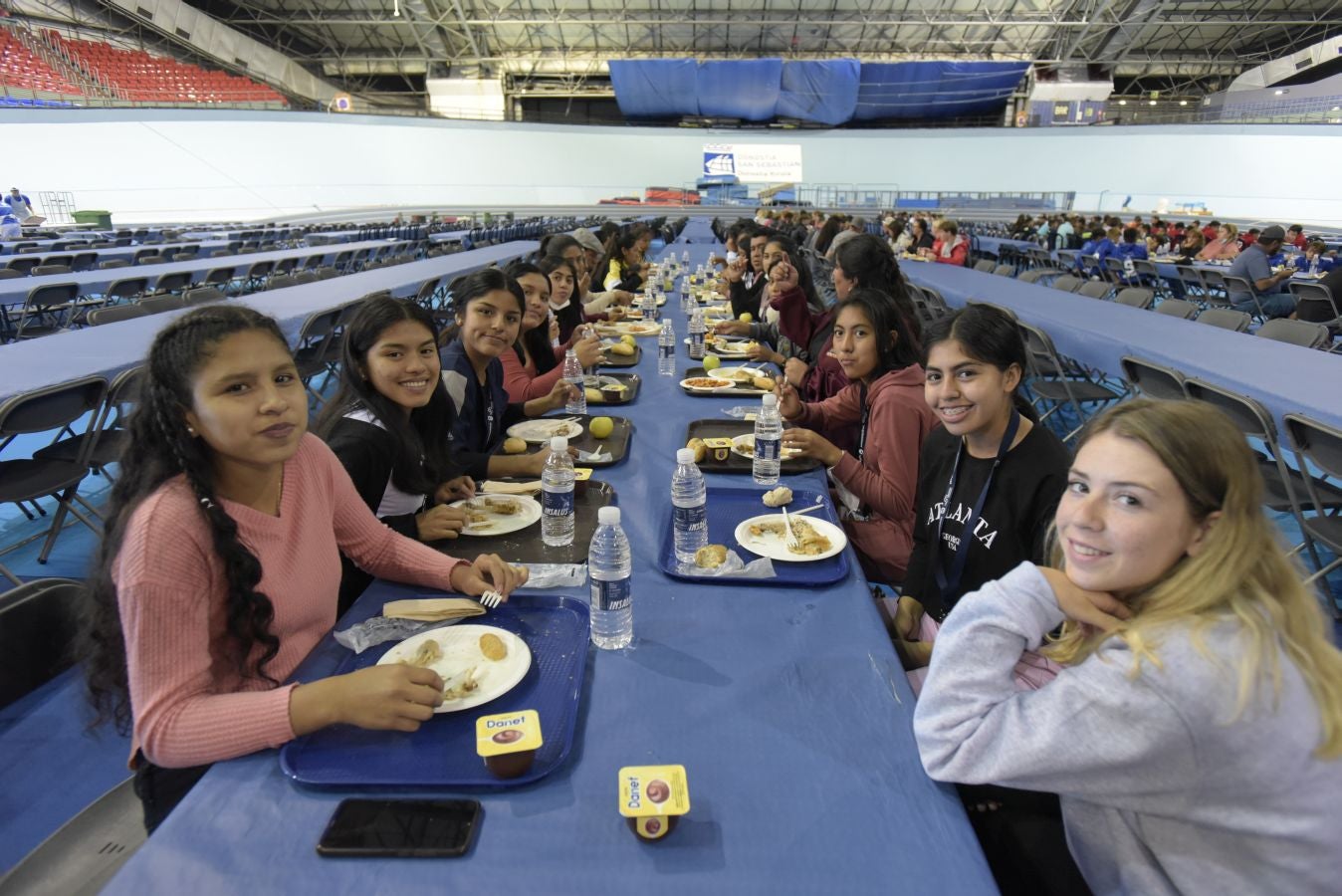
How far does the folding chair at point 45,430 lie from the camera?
2.62 metres

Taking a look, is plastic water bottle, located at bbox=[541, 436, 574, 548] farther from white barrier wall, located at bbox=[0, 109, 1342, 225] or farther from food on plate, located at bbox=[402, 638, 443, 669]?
white barrier wall, located at bbox=[0, 109, 1342, 225]

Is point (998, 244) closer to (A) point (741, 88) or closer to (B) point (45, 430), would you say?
(A) point (741, 88)

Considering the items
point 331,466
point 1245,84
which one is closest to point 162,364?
point 331,466

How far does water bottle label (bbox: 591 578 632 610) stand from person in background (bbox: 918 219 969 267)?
9990 mm

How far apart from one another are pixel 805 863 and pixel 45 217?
77.4ft

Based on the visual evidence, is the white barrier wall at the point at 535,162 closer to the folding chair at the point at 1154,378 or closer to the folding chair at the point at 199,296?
the folding chair at the point at 199,296

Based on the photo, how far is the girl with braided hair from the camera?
1.02 m

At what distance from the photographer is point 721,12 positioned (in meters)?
23.0

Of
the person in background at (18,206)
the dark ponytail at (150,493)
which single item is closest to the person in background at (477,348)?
the dark ponytail at (150,493)

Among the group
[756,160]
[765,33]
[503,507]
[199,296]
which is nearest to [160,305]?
[199,296]

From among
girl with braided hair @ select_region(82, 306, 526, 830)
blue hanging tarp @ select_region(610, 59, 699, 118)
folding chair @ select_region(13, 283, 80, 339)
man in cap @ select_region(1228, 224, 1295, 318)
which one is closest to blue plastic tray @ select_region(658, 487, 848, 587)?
girl with braided hair @ select_region(82, 306, 526, 830)

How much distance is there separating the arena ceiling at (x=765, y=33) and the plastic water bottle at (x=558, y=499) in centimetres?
2260

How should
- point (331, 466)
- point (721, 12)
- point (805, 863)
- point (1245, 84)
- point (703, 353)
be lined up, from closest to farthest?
point (805, 863) < point (331, 466) < point (703, 353) < point (721, 12) < point (1245, 84)

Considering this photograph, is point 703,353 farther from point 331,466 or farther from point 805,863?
point 805,863
